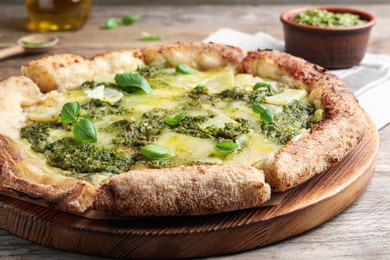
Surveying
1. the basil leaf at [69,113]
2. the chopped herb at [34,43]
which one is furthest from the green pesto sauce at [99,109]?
the chopped herb at [34,43]

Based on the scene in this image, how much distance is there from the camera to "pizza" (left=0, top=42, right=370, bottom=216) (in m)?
3.82

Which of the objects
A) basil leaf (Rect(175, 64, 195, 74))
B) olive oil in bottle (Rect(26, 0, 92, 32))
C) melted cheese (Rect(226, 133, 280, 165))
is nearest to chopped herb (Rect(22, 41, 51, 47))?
olive oil in bottle (Rect(26, 0, 92, 32))

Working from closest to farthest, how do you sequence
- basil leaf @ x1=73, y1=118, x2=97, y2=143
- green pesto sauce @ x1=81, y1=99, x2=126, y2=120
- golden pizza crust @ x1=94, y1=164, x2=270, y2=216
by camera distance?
golden pizza crust @ x1=94, y1=164, x2=270, y2=216
basil leaf @ x1=73, y1=118, x2=97, y2=143
green pesto sauce @ x1=81, y1=99, x2=126, y2=120

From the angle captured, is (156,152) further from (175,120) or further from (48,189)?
(48,189)

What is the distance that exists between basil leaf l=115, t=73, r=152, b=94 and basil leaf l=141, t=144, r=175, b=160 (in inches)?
44.1

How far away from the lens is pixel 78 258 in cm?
386

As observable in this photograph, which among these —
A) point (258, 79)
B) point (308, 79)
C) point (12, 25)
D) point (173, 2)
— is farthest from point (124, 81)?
point (173, 2)

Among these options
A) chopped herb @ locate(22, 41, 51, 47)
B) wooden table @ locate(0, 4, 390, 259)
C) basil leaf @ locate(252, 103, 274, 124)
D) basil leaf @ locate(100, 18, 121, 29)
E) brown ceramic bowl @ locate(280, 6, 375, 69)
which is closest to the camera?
wooden table @ locate(0, 4, 390, 259)

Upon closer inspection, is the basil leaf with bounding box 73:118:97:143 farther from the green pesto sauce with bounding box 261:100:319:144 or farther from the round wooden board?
the green pesto sauce with bounding box 261:100:319:144

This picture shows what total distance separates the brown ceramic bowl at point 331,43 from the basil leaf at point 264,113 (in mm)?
2396

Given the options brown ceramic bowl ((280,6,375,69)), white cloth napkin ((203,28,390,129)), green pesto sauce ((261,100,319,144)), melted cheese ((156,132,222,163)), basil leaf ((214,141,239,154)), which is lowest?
white cloth napkin ((203,28,390,129))

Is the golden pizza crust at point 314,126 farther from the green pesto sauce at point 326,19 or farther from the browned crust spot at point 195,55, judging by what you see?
the green pesto sauce at point 326,19

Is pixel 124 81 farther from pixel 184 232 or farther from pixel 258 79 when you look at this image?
pixel 184 232

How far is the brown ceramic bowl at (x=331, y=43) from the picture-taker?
6.95 meters
